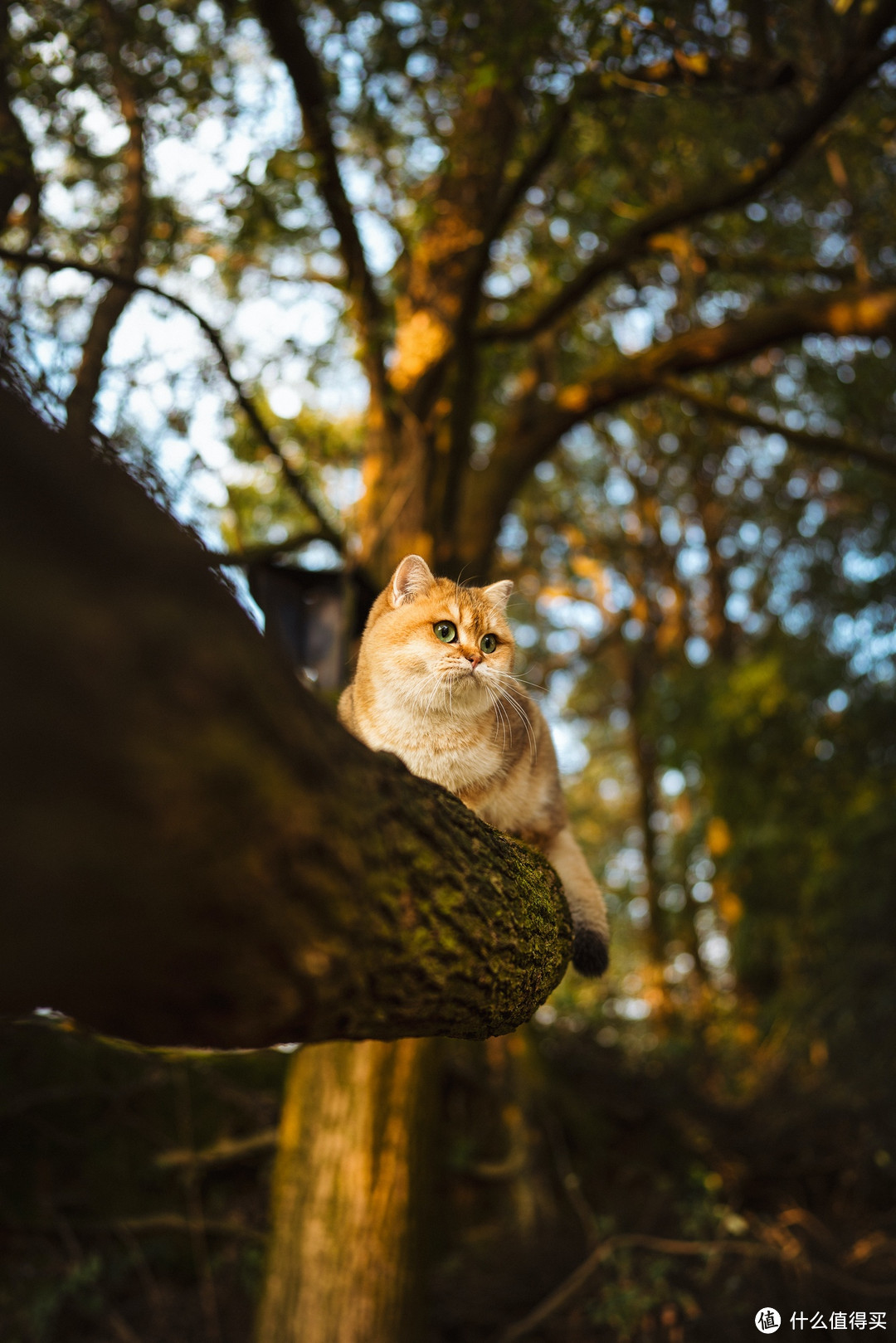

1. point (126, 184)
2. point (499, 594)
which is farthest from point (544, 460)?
point (499, 594)

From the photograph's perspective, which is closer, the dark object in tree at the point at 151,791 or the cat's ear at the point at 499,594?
the dark object in tree at the point at 151,791

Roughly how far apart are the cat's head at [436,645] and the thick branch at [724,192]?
377 centimetres

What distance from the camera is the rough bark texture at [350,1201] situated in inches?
170

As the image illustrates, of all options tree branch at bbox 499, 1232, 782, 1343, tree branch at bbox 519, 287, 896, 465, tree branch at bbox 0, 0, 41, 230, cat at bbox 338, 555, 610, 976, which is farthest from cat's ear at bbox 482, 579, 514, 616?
tree branch at bbox 499, 1232, 782, 1343

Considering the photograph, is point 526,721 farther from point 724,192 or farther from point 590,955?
point 724,192

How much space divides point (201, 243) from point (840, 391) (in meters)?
5.18

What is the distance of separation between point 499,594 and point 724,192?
4460 millimetres

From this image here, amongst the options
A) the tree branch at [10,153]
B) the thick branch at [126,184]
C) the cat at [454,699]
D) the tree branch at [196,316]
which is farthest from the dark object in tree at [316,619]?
the tree branch at [10,153]

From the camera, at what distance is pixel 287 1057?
6.68 meters

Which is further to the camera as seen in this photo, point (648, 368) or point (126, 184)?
point (648, 368)

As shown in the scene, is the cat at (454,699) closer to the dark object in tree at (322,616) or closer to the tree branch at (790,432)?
the dark object in tree at (322,616)

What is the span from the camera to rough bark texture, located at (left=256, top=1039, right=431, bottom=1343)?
433 centimetres

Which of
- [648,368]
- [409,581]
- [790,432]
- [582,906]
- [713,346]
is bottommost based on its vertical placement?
[582,906]

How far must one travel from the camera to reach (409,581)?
6.31ft
